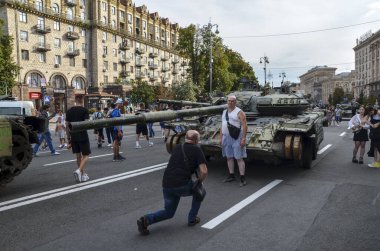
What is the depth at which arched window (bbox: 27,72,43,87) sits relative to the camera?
4503cm

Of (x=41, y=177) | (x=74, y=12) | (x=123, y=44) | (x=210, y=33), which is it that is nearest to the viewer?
(x=41, y=177)

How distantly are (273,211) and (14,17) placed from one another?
45.3 metres

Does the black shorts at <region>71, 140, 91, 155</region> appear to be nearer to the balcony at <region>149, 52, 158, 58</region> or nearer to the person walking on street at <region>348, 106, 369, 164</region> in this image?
the person walking on street at <region>348, 106, 369, 164</region>

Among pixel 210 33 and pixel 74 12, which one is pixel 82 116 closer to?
pixel 210 33

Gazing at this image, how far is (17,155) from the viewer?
22.9 feet

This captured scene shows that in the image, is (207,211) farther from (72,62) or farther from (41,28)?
(72,62)

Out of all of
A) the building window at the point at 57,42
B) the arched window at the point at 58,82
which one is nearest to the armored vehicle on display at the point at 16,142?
the arched window at the point at 58,82

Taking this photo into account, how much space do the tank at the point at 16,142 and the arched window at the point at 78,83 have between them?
1823 inches

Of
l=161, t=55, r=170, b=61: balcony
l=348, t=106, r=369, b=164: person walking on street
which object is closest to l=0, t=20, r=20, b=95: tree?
l=348, t=106, r=369, b=164: person walking on street

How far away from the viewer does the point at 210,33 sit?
41031mm

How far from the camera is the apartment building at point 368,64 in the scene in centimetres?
9119

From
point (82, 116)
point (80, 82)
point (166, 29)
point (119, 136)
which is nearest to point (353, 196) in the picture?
point (82, 116)

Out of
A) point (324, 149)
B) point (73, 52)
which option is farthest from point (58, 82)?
point (324, 149)

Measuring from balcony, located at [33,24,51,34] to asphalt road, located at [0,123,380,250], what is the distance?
1645 inches
